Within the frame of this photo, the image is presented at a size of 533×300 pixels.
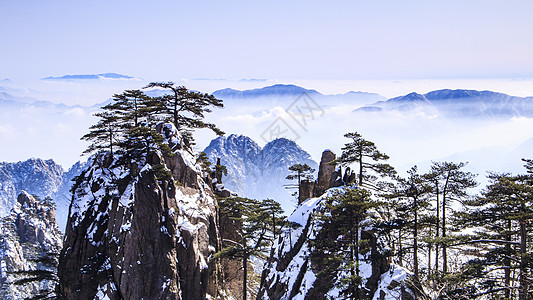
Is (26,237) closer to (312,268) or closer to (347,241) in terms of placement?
(312,268)

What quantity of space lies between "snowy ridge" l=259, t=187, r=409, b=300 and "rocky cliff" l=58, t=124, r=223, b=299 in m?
8.04

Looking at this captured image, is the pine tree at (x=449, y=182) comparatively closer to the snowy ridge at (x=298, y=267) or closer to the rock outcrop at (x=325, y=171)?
the snowy ridge at (x=298, y=267)

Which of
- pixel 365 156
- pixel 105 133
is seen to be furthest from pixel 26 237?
pixel 365 156

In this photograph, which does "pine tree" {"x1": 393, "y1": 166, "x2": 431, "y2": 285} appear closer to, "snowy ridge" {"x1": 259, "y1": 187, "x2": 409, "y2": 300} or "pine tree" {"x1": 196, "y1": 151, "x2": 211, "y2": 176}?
"snowy ridge" {"x1": 259, "y1": 187, "x2": 409, "y2": 300}

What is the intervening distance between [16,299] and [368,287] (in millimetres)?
110757

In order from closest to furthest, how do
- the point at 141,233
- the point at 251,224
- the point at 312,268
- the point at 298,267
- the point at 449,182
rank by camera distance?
the point at 312,268
the point at 298,267
the point at 449,182
the point at 141,233
the point at 251,224

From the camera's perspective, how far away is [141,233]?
106 ft

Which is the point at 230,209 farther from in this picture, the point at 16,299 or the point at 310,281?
the point at 16,299

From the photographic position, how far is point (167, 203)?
35.1 meters

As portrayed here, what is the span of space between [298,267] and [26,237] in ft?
443

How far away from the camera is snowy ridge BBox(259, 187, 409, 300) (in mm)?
25753

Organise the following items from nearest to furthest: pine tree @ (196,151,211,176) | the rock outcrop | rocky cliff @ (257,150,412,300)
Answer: rocky cliff @ (257,150,412,300) → the rock outcrop → pine tree @ (196,151,211,176)

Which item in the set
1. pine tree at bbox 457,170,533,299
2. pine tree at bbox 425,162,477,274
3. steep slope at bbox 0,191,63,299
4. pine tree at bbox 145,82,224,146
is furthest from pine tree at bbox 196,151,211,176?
steep slope at bbox 0,191,63,299

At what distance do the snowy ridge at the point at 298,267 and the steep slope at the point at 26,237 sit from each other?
331 feet
